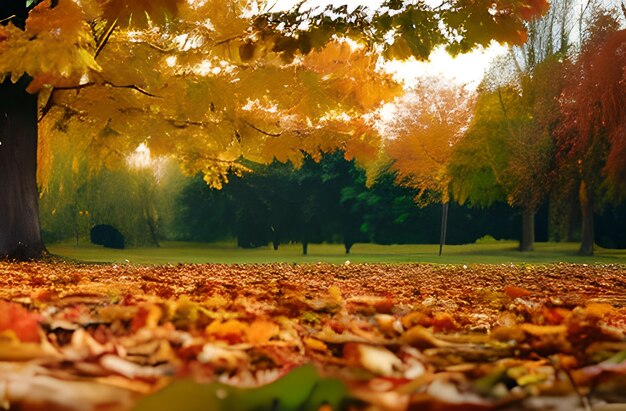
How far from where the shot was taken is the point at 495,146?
24141 millimetres

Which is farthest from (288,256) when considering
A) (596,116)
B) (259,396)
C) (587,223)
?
(259,396)

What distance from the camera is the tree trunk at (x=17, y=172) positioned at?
9703mm

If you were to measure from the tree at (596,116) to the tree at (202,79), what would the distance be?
11016mm

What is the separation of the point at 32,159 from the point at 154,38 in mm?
2636

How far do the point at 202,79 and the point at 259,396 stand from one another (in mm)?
8030

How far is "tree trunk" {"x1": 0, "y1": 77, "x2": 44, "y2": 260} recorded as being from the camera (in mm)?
9703

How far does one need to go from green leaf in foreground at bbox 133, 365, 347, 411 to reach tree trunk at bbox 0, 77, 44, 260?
9.58 metres

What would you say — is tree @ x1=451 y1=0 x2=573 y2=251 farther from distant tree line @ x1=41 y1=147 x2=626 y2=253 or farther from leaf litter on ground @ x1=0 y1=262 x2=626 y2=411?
leaf litter on ground @ x1=0 y1=262 x2=626 y2=411

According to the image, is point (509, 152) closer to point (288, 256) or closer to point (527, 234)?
point (527, 234)

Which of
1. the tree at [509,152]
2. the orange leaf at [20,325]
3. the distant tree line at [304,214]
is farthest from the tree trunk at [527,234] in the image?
the orange leaf at [20,325]

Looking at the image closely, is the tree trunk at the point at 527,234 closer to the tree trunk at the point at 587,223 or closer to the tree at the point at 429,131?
the tree trunk at the point at 587,223

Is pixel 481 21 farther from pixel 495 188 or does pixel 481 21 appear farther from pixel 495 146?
pixel 495 188

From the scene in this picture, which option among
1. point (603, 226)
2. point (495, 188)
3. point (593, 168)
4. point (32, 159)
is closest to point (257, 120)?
point (32, 159)

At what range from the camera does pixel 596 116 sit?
1912 centimetres
